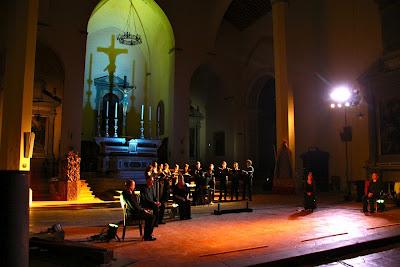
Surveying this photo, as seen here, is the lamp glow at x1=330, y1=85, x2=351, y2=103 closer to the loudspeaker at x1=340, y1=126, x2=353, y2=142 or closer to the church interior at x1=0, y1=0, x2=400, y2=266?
the church interior at x1=0, y1=0, x2=400, y2=266

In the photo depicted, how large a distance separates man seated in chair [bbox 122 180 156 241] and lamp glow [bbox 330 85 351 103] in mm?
9388

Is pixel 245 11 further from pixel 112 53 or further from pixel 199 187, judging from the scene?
pixel 199 187

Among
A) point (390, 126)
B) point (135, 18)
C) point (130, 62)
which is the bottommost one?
point (390, 126)

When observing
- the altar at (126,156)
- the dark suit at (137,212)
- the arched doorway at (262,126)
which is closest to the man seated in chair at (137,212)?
the dark suit at (137,212)

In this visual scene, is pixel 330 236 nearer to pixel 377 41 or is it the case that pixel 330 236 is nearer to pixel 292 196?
pixel 292 196

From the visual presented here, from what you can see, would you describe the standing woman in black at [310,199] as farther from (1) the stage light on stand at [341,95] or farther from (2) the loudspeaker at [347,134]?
(2) the loudspeaker at [347,134]

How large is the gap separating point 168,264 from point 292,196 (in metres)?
8.90

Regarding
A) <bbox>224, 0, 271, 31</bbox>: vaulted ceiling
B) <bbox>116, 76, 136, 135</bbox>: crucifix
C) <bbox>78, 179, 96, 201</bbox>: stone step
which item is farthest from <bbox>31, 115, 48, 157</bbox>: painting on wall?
<bbox>224, 0, 271, 31</bbox>: vaulted ceiling

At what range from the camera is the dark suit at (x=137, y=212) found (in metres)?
5.70

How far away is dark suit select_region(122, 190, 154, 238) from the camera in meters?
5.70

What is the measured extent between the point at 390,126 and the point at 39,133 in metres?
14.4

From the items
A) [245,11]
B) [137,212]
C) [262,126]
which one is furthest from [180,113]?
[137,212]

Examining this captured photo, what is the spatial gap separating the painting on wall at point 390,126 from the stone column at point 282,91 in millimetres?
3050

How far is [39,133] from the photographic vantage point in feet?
53.3
